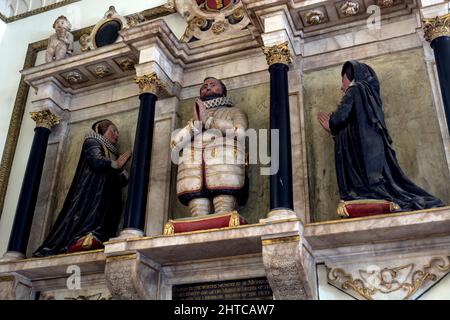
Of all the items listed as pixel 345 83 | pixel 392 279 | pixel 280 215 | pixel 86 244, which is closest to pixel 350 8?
pixel 345 83

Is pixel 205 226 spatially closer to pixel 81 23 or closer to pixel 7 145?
pixel 7 145

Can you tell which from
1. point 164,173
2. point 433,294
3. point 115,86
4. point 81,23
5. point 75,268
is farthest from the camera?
point 81,23

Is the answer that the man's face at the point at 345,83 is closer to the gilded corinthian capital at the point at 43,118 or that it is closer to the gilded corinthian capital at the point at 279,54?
the gilded corinthian capital at the point at 279,54

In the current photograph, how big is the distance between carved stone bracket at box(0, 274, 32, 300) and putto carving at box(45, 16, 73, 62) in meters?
2.98

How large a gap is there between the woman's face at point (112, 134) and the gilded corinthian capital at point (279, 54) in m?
2.15

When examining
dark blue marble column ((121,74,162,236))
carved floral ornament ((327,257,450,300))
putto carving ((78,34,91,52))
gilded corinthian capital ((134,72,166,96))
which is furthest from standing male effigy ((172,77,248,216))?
putto carving ((78,34,91,52))

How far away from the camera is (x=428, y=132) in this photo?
5625mm

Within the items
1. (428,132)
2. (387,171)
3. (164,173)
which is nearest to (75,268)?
(164,173)

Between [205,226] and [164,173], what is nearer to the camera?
[205,226]

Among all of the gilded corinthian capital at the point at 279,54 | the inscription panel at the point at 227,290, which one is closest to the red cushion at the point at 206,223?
the inscription panel at the point at 227,290

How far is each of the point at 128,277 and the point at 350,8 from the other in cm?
358

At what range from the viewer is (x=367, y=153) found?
5.27 metres

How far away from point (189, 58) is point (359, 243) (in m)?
3.17

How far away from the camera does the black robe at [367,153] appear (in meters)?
5.09
